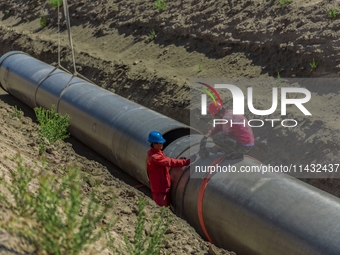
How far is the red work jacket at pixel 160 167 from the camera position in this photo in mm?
6863

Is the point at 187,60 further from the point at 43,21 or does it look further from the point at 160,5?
the point at 43,21

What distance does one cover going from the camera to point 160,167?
7023 millimetres

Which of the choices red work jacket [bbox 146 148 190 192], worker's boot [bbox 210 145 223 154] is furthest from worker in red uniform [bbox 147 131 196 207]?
worker's boot [bbox 210 145 223 154]

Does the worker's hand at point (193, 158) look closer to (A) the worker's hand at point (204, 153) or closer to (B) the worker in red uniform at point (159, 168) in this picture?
(B) the worker in red uniform at point (159, 168)

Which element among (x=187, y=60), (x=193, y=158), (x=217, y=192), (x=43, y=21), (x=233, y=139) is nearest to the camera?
(x=217, y=192)

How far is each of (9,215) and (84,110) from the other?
551 centimetres

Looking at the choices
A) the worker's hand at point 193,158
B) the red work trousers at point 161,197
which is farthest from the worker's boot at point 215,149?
the red work trousers at point 161,197

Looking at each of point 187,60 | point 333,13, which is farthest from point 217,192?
point 187,60

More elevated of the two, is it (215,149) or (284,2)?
(284,2)

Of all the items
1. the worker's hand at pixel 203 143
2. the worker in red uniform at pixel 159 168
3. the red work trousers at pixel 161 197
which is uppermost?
the worker's hand at pixel 203 143

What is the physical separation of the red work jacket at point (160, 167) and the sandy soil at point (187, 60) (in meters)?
0.54

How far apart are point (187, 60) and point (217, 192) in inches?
264

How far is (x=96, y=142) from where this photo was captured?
9.39m

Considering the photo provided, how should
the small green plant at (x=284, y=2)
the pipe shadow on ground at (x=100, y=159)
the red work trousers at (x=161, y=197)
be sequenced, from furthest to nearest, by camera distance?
the small green plant at (x=284, y=2) → the pipe shadow on ground at (x=100, y=159) → the red work trousers at (x=161, y=197)
